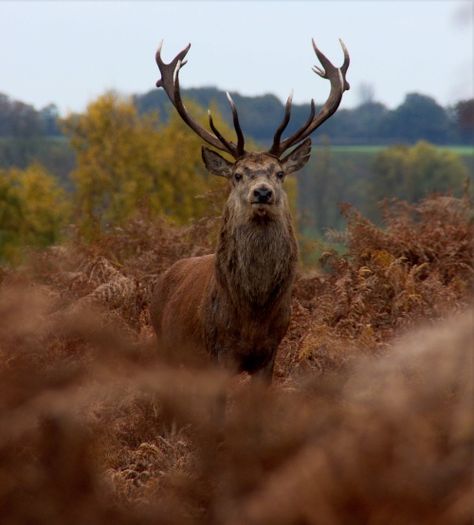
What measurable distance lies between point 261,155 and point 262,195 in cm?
66

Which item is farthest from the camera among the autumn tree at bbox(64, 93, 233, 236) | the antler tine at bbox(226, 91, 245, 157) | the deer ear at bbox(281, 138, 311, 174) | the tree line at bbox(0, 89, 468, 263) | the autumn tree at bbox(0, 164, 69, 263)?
the autumn tree at bbox(64, 93, 233, 236)

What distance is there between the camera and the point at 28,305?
2061 mm

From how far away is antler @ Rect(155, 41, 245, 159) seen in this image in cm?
784

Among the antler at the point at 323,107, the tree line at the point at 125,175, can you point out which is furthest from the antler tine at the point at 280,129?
the tree line at the point at 125,175

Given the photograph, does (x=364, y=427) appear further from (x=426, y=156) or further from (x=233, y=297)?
(x=426, y=156)

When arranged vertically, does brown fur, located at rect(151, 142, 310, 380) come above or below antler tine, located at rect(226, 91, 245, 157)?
below

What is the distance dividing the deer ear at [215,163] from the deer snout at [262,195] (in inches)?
36.9

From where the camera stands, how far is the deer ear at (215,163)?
26.2 feet

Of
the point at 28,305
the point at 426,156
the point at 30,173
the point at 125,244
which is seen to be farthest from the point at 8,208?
the point at 28,305

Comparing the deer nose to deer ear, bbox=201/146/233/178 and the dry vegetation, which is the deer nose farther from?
the dry vegetation

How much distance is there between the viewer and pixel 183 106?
27.7ft

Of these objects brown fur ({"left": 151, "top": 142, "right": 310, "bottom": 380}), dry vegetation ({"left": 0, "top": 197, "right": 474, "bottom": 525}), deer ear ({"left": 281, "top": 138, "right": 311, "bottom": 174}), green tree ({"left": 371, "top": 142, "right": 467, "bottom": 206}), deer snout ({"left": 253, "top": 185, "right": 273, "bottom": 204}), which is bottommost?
green tree ({"left": 371, "top": 142, "right": 467, "bottom": 206})

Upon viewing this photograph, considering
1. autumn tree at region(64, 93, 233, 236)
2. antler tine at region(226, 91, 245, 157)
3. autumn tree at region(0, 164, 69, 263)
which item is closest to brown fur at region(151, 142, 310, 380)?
antler tine at region(226, 91, 245, 157)

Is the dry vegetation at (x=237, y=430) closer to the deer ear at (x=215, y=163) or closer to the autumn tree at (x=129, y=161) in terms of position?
the deer ear at (x=215, y=163)
